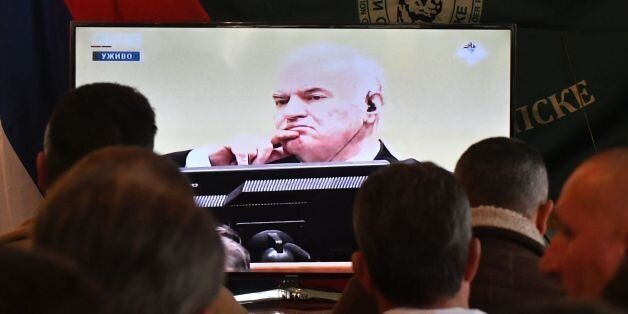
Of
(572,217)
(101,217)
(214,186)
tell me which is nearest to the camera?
(101,217)

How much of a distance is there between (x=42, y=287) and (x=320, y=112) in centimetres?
285

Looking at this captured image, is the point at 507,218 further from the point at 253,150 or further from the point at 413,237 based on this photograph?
the point at 253,150

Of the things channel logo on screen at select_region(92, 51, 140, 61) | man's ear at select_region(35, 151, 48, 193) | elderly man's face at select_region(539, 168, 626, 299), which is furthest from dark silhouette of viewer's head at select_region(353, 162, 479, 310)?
channel logo on screen at select_region(92, 51, 140, 61)

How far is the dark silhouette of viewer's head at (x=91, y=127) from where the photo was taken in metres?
2.12

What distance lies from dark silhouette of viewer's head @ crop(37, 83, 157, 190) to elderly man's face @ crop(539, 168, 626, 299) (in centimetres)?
88

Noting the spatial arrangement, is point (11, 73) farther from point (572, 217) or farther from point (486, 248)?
point (572, 217)

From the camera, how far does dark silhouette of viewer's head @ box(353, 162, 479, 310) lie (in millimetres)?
1755

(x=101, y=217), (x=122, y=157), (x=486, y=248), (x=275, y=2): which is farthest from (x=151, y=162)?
(x=275, y=2)

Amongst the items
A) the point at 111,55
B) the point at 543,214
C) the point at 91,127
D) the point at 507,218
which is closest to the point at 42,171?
the point at 91,127

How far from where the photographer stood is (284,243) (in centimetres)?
368

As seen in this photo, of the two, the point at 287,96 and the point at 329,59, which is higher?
the point at 329,59

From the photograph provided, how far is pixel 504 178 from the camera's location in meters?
2.49

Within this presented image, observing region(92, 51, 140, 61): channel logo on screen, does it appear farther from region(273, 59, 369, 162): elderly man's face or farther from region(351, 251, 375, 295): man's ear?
region(351, 251, 375, 295): man's ear

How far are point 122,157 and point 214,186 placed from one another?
2.27 m
